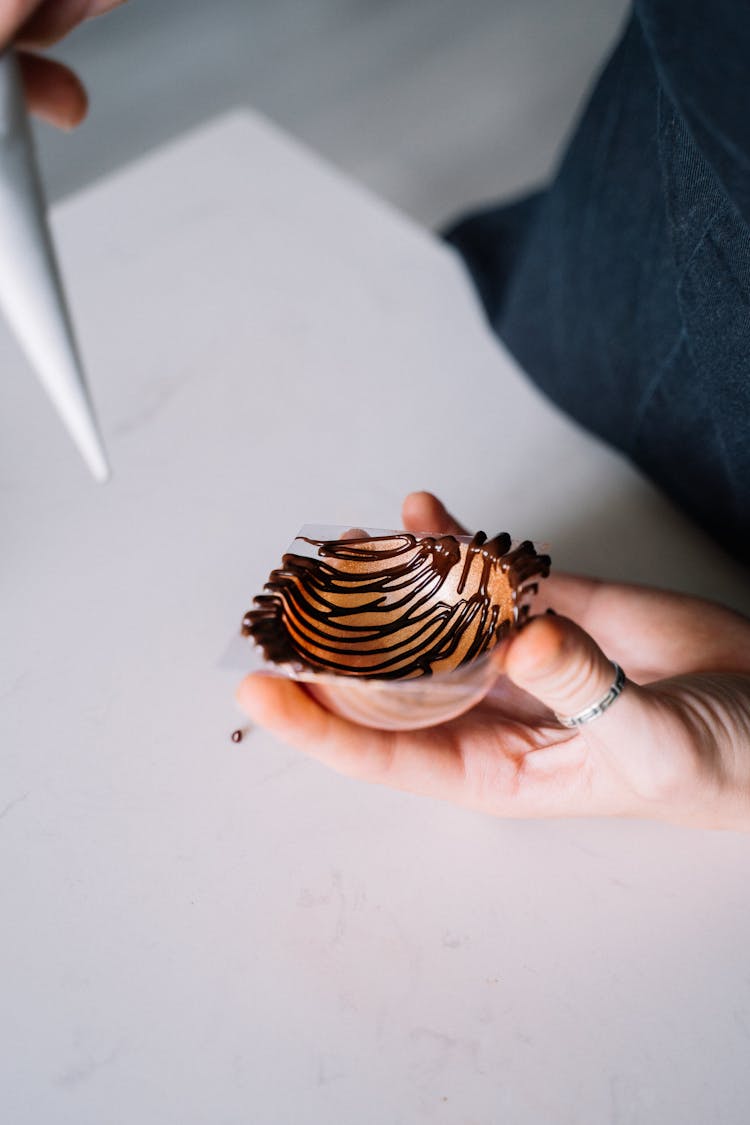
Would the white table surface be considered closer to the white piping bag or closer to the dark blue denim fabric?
the dark blue denim fabric

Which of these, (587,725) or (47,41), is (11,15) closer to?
(47,41)

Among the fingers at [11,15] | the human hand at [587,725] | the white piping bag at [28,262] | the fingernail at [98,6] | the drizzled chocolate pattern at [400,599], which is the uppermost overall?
the fingernail at [98,6]

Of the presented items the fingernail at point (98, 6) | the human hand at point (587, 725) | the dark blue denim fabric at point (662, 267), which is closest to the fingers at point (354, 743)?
the human hand at point (587, 725)

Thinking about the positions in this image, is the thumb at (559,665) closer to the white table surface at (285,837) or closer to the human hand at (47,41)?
the white table surface at (285,837)

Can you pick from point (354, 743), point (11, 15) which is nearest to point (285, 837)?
point (354, 743)

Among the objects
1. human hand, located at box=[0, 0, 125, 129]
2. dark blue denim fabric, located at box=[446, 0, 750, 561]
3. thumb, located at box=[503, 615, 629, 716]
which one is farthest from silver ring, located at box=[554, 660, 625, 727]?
human hand, located at box=[0, 0, 125, 129]

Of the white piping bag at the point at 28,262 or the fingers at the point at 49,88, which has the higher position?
the fingers at the point at 49,88
